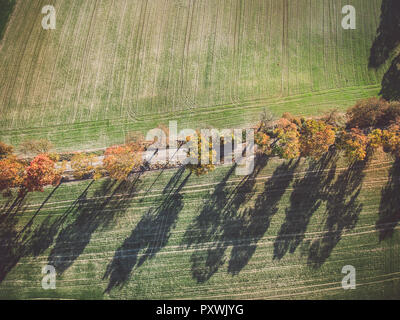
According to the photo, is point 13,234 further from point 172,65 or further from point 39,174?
point 172,65

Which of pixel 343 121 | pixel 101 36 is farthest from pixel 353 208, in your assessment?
pixel 101 36

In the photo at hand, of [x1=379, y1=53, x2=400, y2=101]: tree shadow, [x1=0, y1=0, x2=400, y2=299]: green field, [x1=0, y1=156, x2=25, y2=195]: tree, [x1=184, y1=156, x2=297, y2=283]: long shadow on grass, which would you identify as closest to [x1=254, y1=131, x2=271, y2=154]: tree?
[x1=184, y1=156, x2=297, y2=283]: long shadow on grass

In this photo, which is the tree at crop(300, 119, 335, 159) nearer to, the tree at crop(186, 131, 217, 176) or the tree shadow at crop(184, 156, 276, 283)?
the tree shadow at crop(184, 156, 276, 283)

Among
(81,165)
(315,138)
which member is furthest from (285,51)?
(81,165)

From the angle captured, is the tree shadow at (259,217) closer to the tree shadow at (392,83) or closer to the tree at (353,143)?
the tree at (353,143)

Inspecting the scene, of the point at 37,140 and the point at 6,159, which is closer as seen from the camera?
the point at 6,159

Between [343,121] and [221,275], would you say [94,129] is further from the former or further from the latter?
[343,121]
